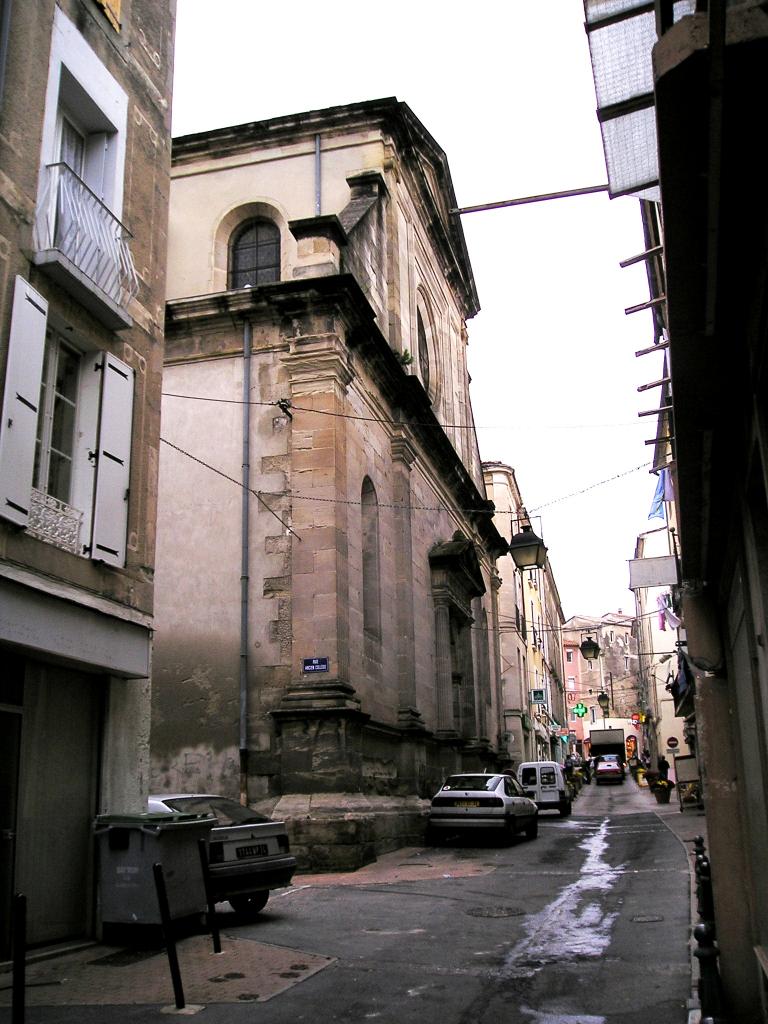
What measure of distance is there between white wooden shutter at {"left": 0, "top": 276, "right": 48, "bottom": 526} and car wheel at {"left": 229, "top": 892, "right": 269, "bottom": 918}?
16.0 ft

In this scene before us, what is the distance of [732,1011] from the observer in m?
5.70

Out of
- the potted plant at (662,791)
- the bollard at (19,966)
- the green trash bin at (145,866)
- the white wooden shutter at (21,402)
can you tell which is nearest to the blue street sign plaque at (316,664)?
the green trash bin at (145,866)

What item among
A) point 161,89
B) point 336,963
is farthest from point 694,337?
point 161,89

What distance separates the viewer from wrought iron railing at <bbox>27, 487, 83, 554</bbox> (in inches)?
344

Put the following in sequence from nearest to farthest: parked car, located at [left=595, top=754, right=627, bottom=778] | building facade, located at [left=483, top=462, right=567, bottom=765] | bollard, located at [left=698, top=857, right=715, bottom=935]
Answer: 1. bollard, located at [left=698, top=857, right=715, bottom=935]
2. building facade, located at [left=483, top=462, right=567, bottom=765]
3. parked car, located at [left=595, top=754, right=627, bottom=778]

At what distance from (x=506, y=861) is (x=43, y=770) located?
9.48 metres

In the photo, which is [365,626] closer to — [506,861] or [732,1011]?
[506,861]

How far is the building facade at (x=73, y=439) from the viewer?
8430 mm

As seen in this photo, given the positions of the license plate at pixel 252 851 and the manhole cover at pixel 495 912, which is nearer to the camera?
the license plate at pixel 252 851

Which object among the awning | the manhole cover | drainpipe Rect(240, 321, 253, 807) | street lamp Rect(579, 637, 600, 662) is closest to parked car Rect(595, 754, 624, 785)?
street lamp Rect(579, 637, 600, 662)

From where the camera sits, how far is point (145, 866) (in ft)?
28.2

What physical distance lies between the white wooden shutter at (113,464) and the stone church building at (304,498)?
7.02m

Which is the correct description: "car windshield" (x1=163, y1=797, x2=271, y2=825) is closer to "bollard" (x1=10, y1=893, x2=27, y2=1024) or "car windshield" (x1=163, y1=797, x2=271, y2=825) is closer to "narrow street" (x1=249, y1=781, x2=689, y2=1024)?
"narrow street" (x1=249, y1=781, x2=689, y2=1024)

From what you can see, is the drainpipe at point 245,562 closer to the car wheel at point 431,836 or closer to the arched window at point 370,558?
the arched window at point 370,558
